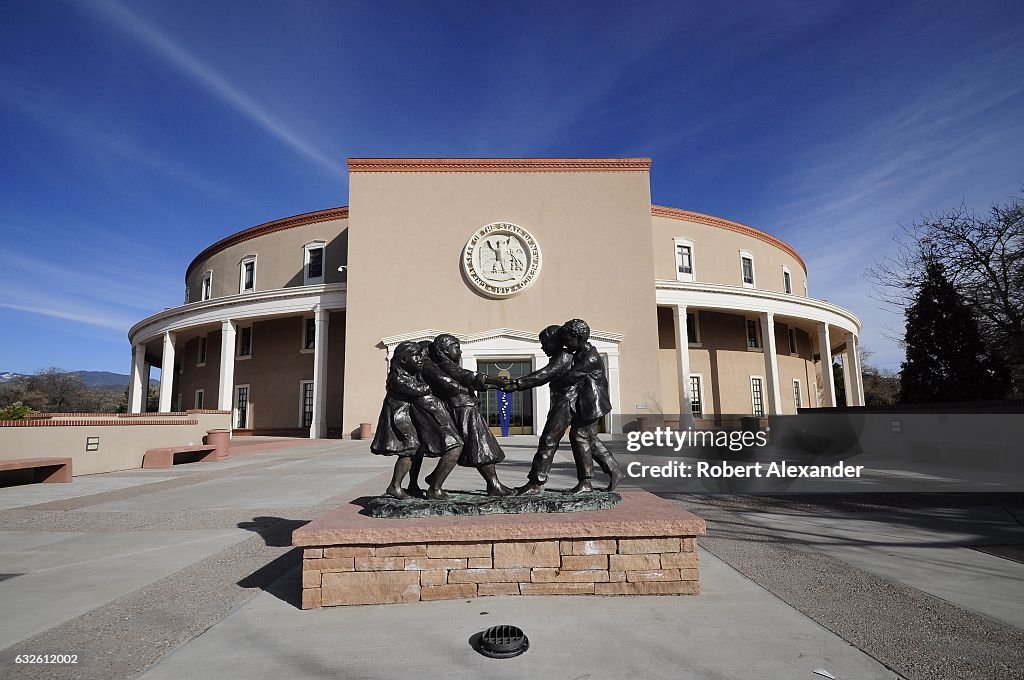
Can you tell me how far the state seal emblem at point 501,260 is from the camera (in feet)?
80.3

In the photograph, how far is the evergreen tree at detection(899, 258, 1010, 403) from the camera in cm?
1502

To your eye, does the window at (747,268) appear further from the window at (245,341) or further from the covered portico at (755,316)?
the window at (245,341)

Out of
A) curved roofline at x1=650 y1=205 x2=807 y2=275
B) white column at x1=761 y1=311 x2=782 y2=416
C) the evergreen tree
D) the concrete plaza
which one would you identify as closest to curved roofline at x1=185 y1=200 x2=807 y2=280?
curved roofline at x1=650 y1=205 x2=807 y2=275

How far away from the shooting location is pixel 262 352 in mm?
30266

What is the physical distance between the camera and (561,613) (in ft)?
11.6

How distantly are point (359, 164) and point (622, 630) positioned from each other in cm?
2601

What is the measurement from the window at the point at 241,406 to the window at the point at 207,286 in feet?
26.2

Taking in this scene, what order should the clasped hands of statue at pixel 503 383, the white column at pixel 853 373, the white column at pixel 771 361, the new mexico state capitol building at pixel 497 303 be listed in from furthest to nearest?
the white column at pixel 853 373, the white column at pixel 771 361, the new mexico state capitol building at pixel 497 303, the clasped hands of statue at pixel 503 383

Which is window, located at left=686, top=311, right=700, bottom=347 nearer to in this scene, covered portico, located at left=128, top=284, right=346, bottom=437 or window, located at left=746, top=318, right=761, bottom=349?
window, located at left=746, top=318, right=761, bottom=349

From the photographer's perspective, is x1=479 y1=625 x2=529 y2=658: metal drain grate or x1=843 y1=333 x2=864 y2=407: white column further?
x1=843 y1=333 x2=864 y2=407: white column

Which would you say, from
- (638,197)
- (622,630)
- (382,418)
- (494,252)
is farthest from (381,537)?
(638,197)

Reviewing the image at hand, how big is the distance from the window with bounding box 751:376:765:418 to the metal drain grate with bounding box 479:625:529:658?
1160 inches

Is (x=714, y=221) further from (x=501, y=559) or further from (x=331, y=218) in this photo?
(x=501, y=559)

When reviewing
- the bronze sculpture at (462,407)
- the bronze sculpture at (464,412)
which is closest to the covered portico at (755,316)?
the bronze sculpture at (464,412)
